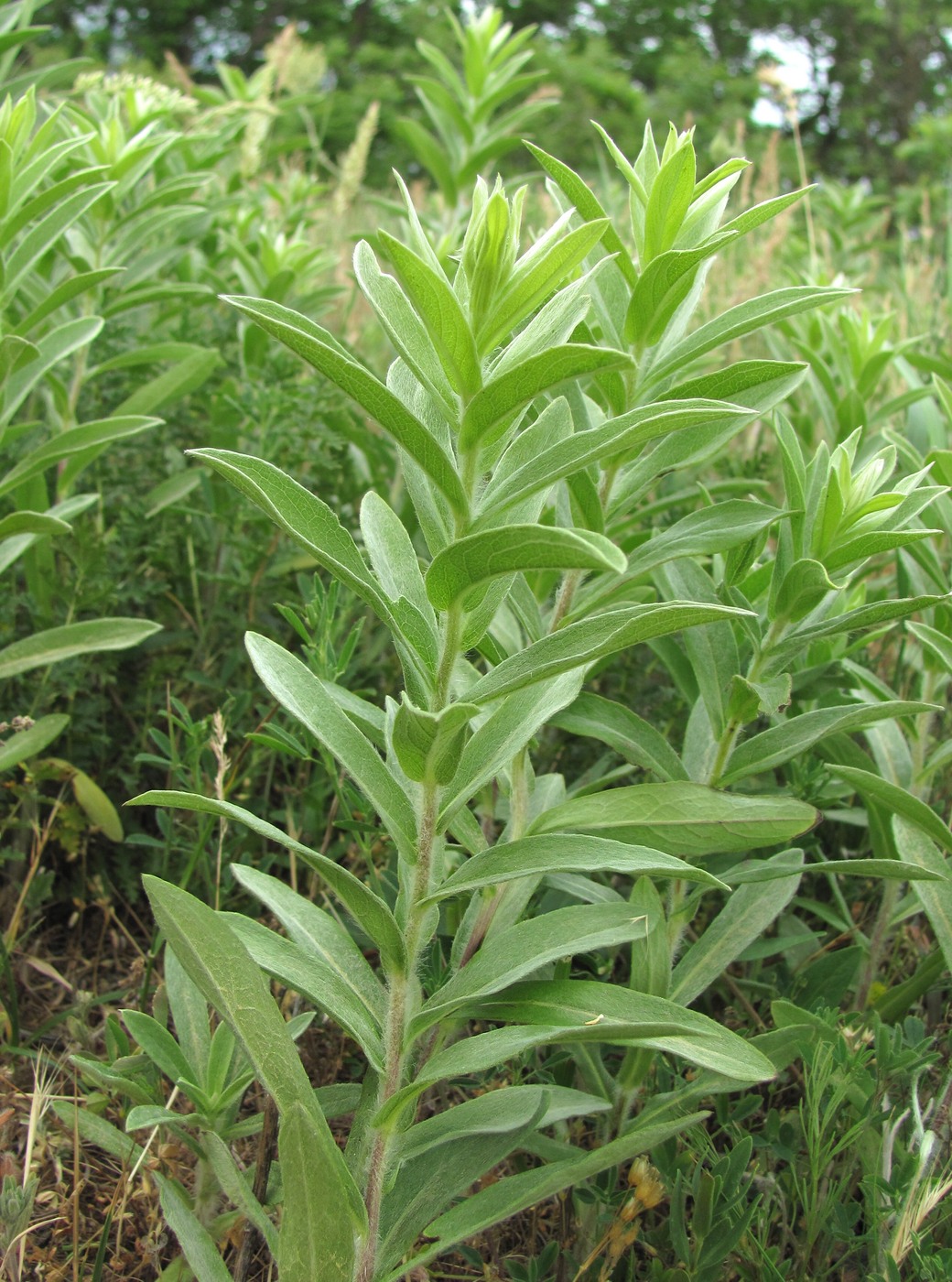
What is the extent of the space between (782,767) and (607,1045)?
804mm

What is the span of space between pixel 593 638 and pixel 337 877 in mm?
408

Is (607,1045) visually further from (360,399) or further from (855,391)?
(855,391)

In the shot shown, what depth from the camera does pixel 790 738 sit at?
5.51 feet

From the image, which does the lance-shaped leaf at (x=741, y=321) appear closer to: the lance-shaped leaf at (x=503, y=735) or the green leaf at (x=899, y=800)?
the lance-shaped leaf at (x=503, y=735)

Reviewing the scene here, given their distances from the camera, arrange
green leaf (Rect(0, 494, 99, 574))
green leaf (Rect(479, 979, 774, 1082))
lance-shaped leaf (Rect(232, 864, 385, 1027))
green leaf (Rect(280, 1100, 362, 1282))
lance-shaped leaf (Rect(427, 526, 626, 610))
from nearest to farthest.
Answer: lance-shaped leaf (Rect(427, 526, 626, 610))
green leaf (Rect(280, 1100, 362, 1282))
green leaf (Rect(479, 979, 774, 1082))
lance-shaped leaf (Rect(232, 864, 385, 1027))
green leaf (Rect(0, 494, 99, 574))

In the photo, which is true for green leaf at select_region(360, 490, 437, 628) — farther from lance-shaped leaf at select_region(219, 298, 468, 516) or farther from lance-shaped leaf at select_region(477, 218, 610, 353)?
lance-shaped leaf at select_region(477, 218, 610, 353)

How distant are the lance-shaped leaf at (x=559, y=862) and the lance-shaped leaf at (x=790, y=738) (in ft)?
1.19

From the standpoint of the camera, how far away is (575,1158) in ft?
4.73

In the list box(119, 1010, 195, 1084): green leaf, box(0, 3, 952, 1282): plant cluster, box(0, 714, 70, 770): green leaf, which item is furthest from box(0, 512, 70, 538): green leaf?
box(119, 1010, 195, 1084): green leaf

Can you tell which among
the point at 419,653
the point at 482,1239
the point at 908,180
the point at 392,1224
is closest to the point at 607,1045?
the point at 482,1239

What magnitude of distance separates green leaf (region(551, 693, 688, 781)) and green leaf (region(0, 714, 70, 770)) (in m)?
0.98

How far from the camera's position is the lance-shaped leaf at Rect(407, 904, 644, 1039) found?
130 centimetres

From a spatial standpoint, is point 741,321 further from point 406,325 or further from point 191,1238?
point 191,1238

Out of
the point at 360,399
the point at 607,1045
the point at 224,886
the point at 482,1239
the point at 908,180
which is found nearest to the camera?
the point at 360,399
